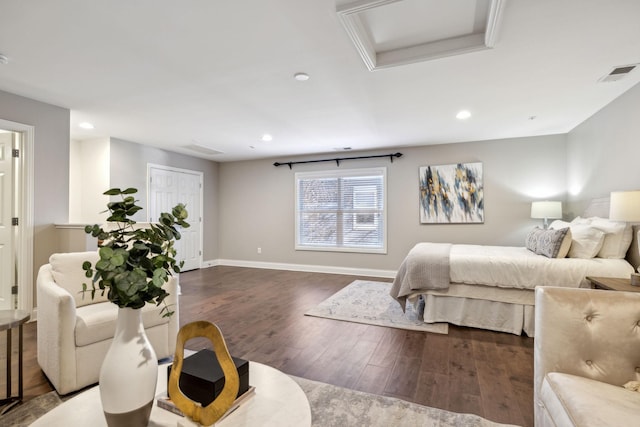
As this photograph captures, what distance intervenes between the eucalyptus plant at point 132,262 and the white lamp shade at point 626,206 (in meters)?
3.29

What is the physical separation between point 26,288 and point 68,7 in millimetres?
2973

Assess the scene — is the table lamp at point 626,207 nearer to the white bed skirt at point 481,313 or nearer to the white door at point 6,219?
the white bed skirt at point 481,313

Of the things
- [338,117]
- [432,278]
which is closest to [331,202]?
[338,117]

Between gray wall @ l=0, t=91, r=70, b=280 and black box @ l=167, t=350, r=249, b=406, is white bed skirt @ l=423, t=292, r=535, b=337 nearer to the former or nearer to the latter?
black box @ l=167, t=350, r=249, b=406

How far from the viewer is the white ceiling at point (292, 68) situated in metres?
1.90

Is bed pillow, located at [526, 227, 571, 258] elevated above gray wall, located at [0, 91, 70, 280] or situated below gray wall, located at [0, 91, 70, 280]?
below

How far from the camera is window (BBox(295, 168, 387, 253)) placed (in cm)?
574

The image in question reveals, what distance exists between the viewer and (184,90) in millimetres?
3055

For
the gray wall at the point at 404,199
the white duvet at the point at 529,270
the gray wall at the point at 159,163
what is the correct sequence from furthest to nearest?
1. the gray wall at the point at 159,163
2. the gray wall at the point at 404,199
3. the white duvet at the point at 529,270

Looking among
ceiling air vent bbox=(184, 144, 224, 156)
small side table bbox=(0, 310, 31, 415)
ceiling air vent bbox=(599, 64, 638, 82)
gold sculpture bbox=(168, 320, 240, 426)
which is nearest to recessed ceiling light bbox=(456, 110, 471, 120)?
ceiling air vent bbox=(599, 64, 638, 82)

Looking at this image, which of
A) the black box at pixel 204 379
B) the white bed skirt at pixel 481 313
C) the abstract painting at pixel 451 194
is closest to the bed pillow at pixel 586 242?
the white bed skirt at pixel 481 313

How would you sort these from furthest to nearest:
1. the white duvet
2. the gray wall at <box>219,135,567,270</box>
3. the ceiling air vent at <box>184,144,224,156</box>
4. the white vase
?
the ceiling air vent at <box>184,144,224,156</box>
the gray wall at <box>219,135,567,270</box>
the white duvet
the white vase

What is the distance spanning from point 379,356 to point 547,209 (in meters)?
3.48

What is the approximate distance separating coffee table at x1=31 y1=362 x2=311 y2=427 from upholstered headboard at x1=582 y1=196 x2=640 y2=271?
10.1 feet
